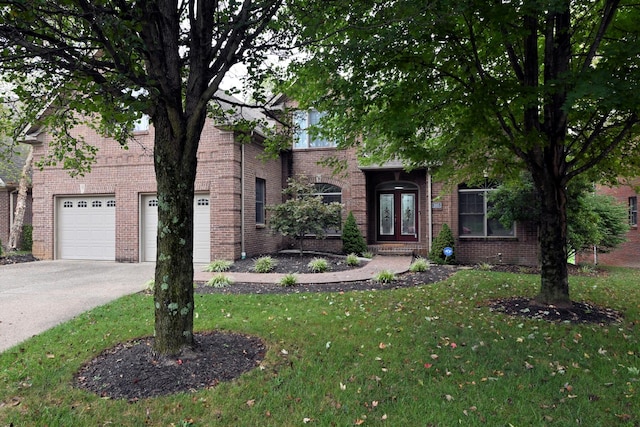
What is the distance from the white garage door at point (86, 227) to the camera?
1351cm

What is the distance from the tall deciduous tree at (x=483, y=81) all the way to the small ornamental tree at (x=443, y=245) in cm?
587

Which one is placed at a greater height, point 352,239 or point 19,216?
point 19,216

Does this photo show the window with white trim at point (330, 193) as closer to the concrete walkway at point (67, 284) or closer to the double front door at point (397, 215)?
the double front door at point (397, 215)

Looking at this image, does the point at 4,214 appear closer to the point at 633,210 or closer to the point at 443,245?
the point at 443,245

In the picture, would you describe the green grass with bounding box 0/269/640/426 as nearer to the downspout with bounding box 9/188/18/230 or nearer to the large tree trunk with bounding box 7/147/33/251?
the large tree trunk with bounding box 7/147/33/251

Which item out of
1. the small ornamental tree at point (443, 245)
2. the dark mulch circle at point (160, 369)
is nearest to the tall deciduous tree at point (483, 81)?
the dark mulch circle at point (160, 369)

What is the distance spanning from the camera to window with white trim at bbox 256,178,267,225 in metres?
14.0

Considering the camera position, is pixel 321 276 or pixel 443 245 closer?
pixel 321 276

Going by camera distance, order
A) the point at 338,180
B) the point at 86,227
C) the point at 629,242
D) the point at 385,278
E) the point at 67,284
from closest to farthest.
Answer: the point at 67,284
the point at 385,278
the point at 86,227
the point at 338,180
the point at 629,242

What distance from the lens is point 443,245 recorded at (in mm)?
13375

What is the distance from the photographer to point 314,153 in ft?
50.1

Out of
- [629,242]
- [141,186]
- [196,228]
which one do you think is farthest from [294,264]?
[629,242]

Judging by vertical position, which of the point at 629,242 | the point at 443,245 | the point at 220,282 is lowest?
the point at 220,282

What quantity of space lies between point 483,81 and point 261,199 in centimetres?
982
